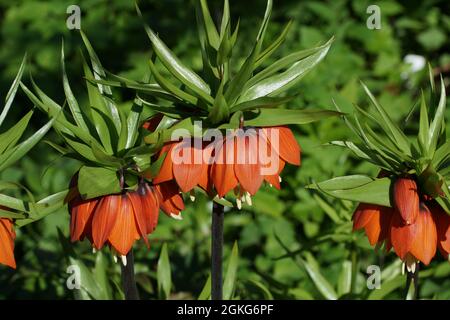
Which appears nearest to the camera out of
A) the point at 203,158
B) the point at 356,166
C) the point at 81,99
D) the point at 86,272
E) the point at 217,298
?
the point at 203,158

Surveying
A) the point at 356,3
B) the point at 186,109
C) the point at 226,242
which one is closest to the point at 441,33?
the point at 356,3

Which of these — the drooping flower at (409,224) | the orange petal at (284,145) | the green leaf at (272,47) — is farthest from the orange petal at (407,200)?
the green leaf at (272,47)

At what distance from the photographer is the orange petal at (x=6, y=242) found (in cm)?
124

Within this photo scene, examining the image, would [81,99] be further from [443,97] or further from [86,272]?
[443,97]

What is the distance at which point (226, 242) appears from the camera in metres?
2.65

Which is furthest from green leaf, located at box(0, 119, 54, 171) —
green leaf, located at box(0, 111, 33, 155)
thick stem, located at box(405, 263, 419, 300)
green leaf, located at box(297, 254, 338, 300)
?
green leaf, located at box(297, 254, 338, 300)

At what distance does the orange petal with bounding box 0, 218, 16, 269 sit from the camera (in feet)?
4.06

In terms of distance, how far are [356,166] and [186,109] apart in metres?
1.39

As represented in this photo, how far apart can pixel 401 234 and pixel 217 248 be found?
29cm

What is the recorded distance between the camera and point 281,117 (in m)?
1.19

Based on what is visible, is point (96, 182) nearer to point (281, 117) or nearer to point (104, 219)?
point (104, 219)

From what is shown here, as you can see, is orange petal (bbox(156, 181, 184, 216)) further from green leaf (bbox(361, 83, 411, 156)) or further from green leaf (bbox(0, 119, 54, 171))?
green leaf (bbox(361, 83, 411, 156))
